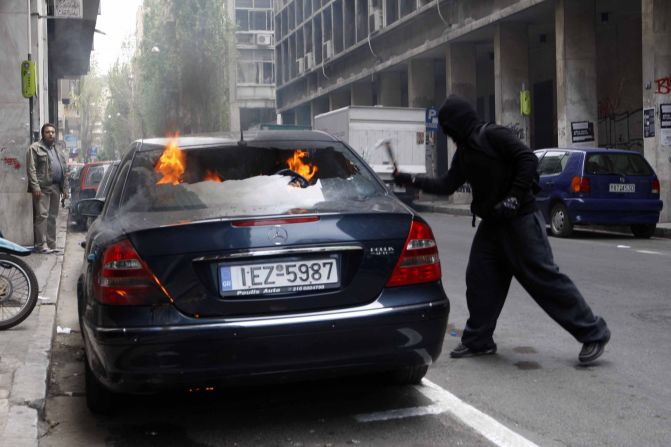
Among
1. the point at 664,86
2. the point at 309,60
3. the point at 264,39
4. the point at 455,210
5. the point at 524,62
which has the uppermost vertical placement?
the point at 264,39

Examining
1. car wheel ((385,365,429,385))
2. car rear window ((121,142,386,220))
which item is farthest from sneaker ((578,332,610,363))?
car rear window ((121,142,386,220))

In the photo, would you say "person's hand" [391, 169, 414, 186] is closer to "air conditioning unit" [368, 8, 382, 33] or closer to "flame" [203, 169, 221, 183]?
"flame" [203, 169, 221, 183]

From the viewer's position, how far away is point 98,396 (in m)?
4.53

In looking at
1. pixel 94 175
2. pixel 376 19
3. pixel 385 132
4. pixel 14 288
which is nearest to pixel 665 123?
pixel 385 132

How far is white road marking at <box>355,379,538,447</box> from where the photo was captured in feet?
13.1

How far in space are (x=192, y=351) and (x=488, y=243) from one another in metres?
2.37

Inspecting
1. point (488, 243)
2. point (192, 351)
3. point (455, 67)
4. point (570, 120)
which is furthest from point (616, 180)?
point (455, 67)

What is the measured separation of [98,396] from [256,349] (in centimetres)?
115

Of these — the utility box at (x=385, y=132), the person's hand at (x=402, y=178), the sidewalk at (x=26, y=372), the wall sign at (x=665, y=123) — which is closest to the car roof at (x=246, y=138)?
the person's hand at (x=402, y=178)

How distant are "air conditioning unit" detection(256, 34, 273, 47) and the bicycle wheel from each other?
222 ft

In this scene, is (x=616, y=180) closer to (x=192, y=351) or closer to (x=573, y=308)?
(x=573, y=308)

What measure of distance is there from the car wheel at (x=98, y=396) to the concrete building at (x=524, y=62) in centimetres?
1561

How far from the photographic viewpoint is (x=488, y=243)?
5.53 meters

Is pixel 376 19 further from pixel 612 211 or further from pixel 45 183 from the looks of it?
pixel 45 183
